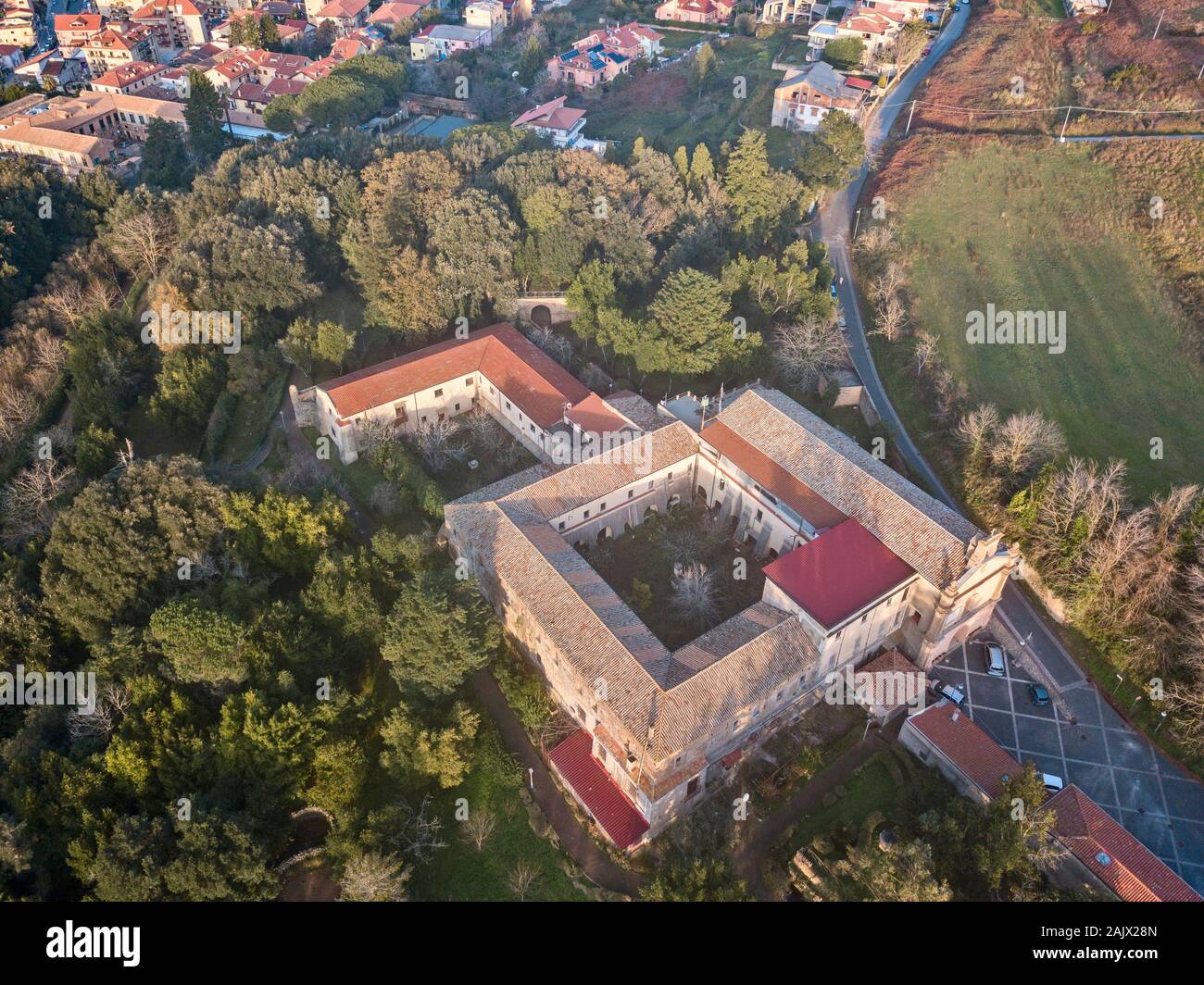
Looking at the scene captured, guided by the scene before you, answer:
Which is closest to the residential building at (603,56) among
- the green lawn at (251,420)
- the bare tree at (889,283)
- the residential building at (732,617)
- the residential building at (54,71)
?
the bare tree at (889,283)

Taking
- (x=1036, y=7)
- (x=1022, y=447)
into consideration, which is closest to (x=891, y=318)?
(x=1022, y=447)

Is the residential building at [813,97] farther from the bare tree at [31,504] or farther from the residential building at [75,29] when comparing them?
the residential building at [75,29]

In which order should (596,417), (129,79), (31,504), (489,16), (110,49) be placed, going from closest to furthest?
1. (31,504)
2. (596,417)
3. (129,79)
4. (489,16)
5. (110,49)

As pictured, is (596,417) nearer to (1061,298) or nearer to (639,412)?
(639,412)

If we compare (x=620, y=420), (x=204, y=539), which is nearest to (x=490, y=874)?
(x=204, y=539)
